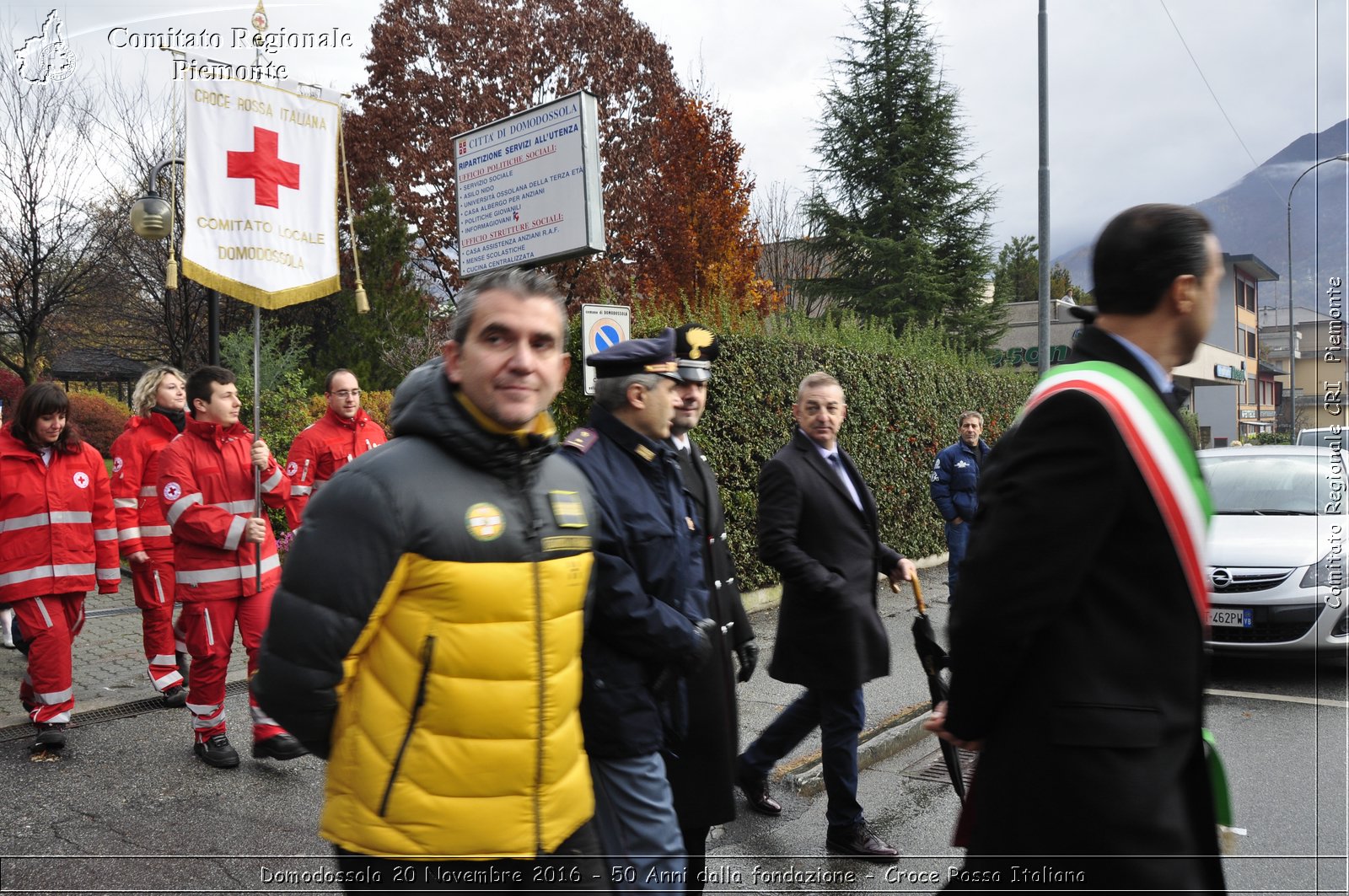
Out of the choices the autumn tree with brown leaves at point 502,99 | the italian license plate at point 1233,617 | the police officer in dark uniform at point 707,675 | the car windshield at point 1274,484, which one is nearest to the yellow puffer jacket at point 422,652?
the police officer in dark uniform at point 707,675

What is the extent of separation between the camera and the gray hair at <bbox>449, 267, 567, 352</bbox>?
2.20 meters

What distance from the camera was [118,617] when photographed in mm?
9789

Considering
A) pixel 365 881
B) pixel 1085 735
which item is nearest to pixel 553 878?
pixel 365 881

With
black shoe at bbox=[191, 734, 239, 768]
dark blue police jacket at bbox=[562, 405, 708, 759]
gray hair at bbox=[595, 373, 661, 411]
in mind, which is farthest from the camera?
black shoe at bbox=[191, 734, 239, 768]

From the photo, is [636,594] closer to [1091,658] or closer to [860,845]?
[1091,658]

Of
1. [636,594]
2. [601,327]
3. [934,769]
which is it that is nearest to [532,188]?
[601,327]

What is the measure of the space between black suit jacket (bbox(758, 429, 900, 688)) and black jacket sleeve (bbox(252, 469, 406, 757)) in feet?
8.67

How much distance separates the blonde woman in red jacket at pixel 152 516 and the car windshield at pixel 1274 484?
310 inches

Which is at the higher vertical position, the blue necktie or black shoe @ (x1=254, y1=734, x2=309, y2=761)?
the blue necktie

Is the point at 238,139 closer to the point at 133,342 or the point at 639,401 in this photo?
the point at 639,401

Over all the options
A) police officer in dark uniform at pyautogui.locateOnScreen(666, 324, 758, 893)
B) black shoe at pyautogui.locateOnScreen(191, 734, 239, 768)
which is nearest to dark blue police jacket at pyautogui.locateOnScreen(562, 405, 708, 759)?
police officer in dark uniform at pyautogui.locateOnScreen(666, 324, 758, 893)

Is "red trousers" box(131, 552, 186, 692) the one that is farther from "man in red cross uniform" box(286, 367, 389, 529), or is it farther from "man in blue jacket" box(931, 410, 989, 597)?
"man in blue jacket" box(931, 410, 989, 597)

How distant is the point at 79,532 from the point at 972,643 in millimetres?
5828

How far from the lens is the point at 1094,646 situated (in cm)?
188
